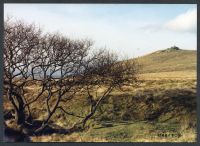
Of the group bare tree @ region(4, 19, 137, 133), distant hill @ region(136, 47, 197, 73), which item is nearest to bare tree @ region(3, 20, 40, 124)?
bare tree @ region(4, 19, 137, 133)

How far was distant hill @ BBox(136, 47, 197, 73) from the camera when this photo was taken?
70.9ft

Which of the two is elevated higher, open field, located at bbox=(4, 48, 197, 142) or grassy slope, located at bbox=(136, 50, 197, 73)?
grassy slope, located at bbox=(136, 50, 197, 73)

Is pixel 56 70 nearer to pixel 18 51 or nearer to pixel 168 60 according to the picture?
pixel 18 51

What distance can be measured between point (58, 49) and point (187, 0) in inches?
235

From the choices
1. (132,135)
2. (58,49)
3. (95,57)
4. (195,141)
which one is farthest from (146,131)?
(58,49)

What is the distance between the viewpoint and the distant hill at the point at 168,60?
21.6 m

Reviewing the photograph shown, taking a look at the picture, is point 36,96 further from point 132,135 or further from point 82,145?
point 132,135

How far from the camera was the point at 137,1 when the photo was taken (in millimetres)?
20891

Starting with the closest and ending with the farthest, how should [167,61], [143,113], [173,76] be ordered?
[143,113] < [173,76] < [167,61]

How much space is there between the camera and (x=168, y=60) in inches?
899

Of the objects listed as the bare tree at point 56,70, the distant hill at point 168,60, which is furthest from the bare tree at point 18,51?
the distant hill at point 168,60

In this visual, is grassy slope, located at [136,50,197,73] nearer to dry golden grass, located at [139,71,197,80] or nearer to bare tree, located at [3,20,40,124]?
dry golden grass, located at [139,71,197,80]

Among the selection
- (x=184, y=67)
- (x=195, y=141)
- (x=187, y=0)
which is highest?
(x=187, y=0)

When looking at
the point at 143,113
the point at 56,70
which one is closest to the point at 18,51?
the point at 56,70
